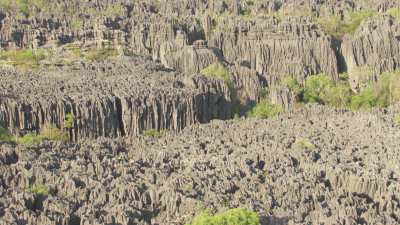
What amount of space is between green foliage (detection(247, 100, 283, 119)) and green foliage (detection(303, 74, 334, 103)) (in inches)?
206

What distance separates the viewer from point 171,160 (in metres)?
39.7

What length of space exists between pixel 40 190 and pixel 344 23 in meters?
67.9

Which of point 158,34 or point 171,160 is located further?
point 158,34

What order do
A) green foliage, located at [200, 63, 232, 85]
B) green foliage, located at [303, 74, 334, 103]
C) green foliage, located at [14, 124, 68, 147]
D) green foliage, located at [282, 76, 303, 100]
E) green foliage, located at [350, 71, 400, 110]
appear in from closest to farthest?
green foliage, located at [14, 124, 68, 147] < green foliage, located at [350, 71, 400, 110] < green foliage, located at [200, 63, 232, 85] < green foliage, located at [282, 76, 303, 100] < green foliage, located at [303, 74, 334, 103]

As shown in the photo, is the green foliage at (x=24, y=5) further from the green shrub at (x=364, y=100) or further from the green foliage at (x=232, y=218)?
the green foliage at (x=232, y=218)

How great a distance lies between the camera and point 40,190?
110 feet

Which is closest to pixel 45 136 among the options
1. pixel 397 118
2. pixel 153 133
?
pixel 153 133

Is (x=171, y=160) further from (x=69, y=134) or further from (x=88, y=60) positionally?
(x=88, y=60)

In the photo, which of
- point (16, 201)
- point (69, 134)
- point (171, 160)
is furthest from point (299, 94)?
point (16, 201)

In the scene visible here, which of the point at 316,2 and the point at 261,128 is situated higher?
the point at 316,2

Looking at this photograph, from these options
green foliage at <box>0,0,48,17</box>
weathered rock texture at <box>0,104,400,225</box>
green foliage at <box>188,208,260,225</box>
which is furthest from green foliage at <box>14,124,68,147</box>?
green foliage at <box>0,0,48,17</box>

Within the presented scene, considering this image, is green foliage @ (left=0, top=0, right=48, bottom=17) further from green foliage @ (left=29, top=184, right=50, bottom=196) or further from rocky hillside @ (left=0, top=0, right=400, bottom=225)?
green foliage @ (left=29, top=184, right=50, bottom=196)

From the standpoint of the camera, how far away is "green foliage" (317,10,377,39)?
89.4 metres

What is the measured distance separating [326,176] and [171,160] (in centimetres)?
859
